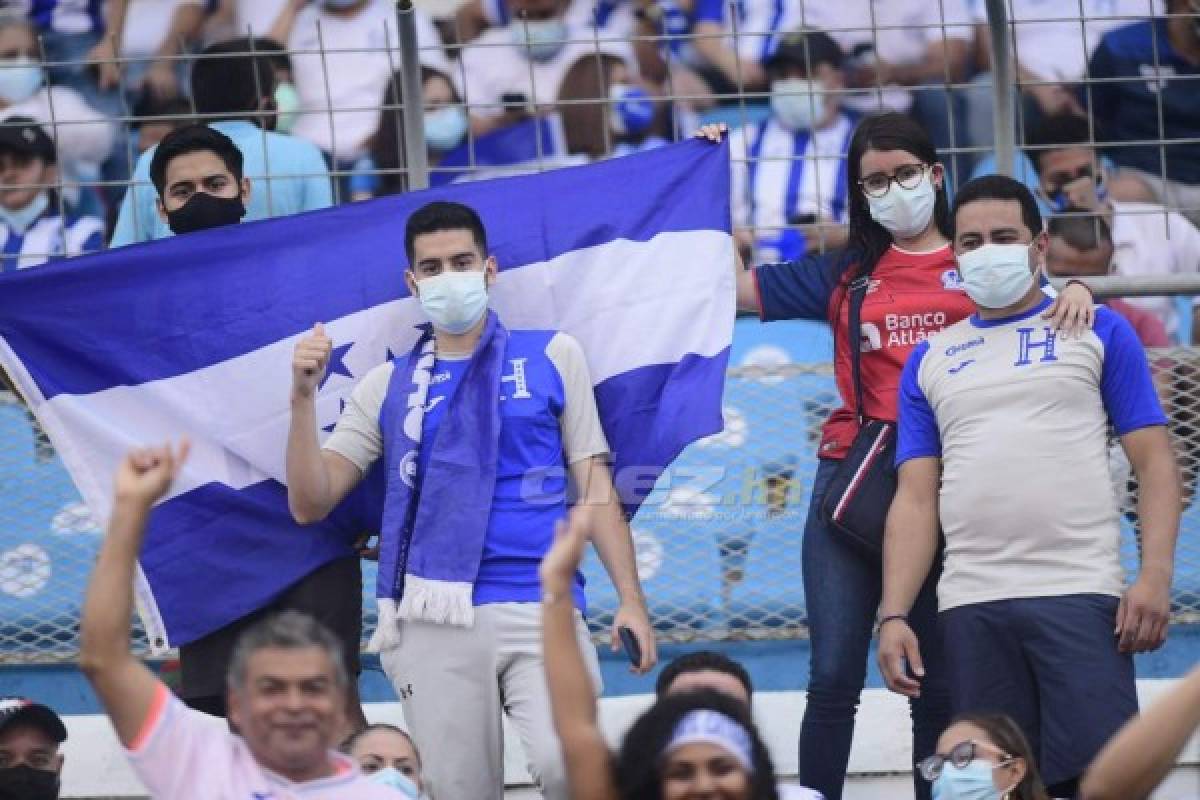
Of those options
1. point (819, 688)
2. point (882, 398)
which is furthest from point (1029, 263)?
point (819, 688)

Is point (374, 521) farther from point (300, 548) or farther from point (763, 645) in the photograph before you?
point (763, 645)

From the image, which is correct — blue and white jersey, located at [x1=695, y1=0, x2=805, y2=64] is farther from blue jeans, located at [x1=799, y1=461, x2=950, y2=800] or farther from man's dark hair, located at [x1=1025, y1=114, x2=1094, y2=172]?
blue jeans, located at [x1=799, y1=461, x2=950, y2=800]

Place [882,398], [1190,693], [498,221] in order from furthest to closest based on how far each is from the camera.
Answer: [498,221] → [882,398] → [1190,693]

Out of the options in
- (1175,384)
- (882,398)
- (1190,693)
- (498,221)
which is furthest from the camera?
(1175,384)

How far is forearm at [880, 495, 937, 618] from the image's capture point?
705 centimetres

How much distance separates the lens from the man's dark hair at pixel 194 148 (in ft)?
25.3

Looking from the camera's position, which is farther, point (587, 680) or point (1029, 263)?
point (1029, 263)

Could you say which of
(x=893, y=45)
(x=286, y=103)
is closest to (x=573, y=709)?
(x=893, y=45)

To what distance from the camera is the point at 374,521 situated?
758 cm

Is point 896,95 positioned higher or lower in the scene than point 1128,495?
higher

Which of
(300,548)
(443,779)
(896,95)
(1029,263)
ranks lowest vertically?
(443,779)

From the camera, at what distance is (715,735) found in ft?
19.0

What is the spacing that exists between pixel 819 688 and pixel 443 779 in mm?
1006

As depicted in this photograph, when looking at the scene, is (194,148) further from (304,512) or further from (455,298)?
(304,512)
